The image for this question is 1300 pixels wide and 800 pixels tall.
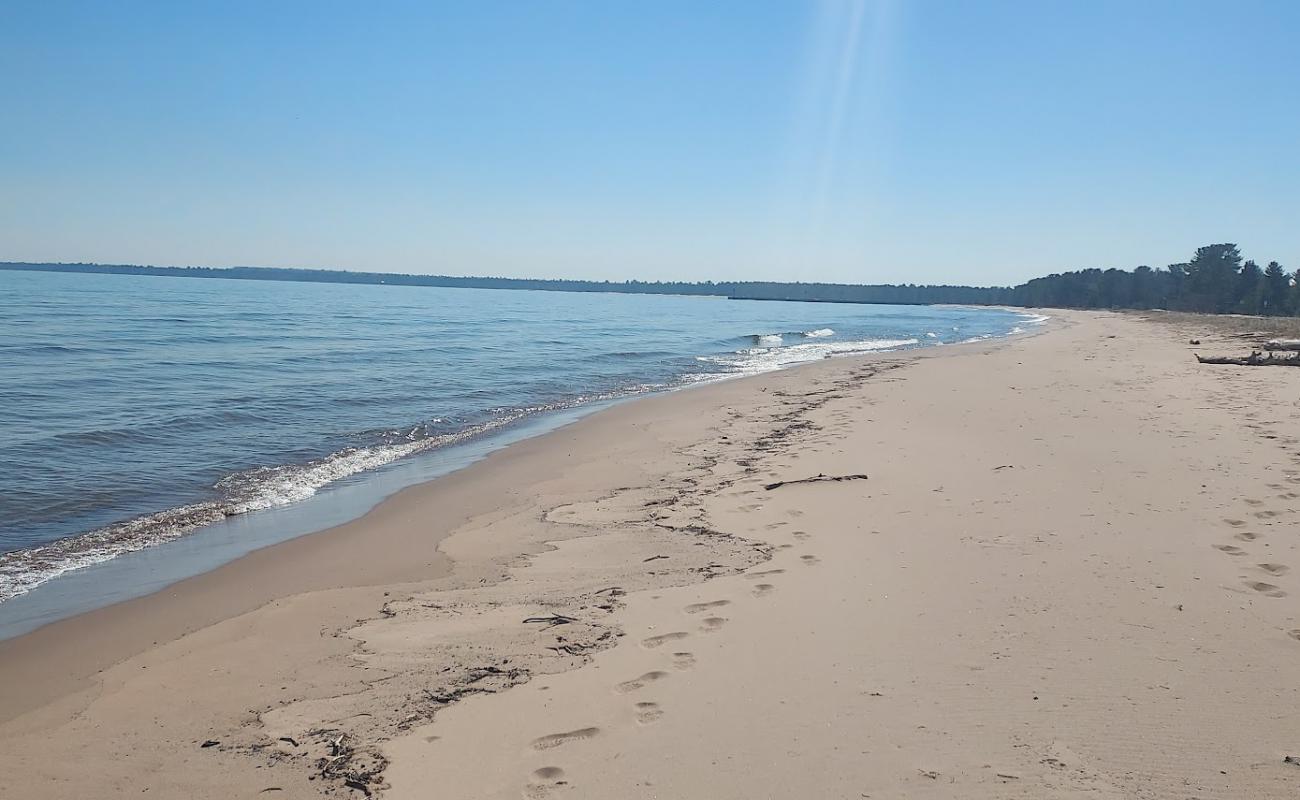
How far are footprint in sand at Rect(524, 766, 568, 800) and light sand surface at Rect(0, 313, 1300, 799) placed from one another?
14mm

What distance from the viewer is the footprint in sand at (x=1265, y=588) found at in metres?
4.36

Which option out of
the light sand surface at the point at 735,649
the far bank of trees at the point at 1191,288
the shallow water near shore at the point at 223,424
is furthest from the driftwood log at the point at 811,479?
the far bank of trees at the point at 1191,288

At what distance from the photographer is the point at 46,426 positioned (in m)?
11.1

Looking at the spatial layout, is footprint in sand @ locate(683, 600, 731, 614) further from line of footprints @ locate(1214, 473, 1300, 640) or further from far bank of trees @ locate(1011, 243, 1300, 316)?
far bank of trees @ locate(1011, 243, 1300, 316)

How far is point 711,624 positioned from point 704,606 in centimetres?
29

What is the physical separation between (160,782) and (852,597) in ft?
12.0

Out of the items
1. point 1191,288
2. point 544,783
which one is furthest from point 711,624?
point 1191,288

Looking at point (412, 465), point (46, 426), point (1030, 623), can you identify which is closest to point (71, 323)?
point (46, 426)

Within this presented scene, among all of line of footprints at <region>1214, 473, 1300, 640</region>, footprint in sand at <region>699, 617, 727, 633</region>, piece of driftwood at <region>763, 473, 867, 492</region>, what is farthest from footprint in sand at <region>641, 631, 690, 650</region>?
piece of driftwood at <region>763, 473, 867, 492</region>

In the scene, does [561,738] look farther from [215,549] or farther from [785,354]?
[785,354]

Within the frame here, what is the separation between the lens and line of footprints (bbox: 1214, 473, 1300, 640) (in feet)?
14.6

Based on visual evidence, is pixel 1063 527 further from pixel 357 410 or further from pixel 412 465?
pixel 357 410

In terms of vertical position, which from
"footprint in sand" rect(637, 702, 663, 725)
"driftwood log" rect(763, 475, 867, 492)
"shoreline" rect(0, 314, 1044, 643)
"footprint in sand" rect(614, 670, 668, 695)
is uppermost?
"driftwood log" rect(763, 475, 867, 492)

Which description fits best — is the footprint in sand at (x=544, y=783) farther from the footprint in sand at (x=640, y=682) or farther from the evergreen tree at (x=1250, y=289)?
the evergreen tree at (x=1250, y=289)
